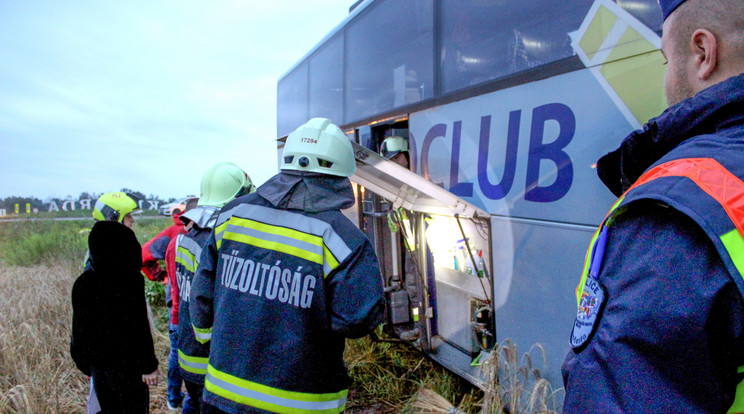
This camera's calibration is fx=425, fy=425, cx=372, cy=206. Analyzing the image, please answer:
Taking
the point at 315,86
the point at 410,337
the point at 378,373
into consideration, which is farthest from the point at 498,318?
the point at 315,86

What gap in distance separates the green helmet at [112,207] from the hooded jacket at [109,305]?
1.90 ft

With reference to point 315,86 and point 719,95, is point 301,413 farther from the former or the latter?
point 315,86

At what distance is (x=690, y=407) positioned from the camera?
0.64 metres

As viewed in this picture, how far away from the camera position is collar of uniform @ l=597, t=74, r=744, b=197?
2.45ft

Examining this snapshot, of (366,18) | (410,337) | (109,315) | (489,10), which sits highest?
(366,18)

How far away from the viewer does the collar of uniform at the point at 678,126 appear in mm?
748

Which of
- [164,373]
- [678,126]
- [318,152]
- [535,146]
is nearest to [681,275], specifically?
[678,126]

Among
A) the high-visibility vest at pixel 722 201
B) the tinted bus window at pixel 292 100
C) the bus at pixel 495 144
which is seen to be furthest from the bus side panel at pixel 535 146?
the tinted bus window at pixel 292 100

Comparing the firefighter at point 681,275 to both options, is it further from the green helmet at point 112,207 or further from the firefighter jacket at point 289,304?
the green helmet at point 112,207

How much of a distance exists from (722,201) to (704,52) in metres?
0.39

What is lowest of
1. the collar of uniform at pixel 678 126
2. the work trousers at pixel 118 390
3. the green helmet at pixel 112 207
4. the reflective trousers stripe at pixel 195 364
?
the work trousers at pixel 118 390

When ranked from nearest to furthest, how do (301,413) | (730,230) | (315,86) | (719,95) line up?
(730,230), (719,95), (301,413), (315,86)

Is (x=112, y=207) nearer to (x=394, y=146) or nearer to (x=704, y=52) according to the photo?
(x=394, y=146)

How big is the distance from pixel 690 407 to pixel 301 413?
5.09 feet
